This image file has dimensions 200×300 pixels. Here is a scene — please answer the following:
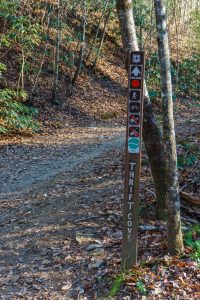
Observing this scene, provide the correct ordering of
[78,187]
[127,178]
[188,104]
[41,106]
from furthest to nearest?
[188,104] < [41,106] < [78,187] < [127,178]

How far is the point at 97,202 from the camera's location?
24.0 ft

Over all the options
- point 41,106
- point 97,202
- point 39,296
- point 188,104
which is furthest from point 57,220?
point 188,104

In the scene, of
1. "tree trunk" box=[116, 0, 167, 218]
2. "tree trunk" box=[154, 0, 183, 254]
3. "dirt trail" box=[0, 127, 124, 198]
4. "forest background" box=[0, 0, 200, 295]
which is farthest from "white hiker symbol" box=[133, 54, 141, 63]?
"dirt trail" box=[0, 127, 124, 198]

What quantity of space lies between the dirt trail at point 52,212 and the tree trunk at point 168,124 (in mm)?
1056

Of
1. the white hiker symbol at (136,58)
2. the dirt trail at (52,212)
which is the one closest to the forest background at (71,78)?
the dirt trail at (52,212)

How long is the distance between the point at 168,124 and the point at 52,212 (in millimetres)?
3152

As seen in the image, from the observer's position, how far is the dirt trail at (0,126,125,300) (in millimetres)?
A: 5203

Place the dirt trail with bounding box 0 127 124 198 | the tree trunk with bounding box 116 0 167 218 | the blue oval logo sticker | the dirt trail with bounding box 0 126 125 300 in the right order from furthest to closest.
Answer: the dirt trail with bounding box 0 127 124 198 → the tree trunk with bounding box 116 0 167 218 → the dirt trail with bounding box 0 126 125 300 → the blue oval logo sticker

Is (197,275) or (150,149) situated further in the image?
(150,149)

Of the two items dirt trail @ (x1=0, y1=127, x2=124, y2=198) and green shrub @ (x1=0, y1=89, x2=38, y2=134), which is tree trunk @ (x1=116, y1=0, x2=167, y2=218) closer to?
dirt trail @ (x1=0, y1=127, x2=124, y2=198)

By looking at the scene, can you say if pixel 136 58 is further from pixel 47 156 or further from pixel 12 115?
pixel 12 115

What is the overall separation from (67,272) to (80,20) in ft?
73.3

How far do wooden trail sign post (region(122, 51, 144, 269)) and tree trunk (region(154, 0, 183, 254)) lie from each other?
403 mm

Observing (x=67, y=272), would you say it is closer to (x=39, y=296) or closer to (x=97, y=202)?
(x=39, y=296)
